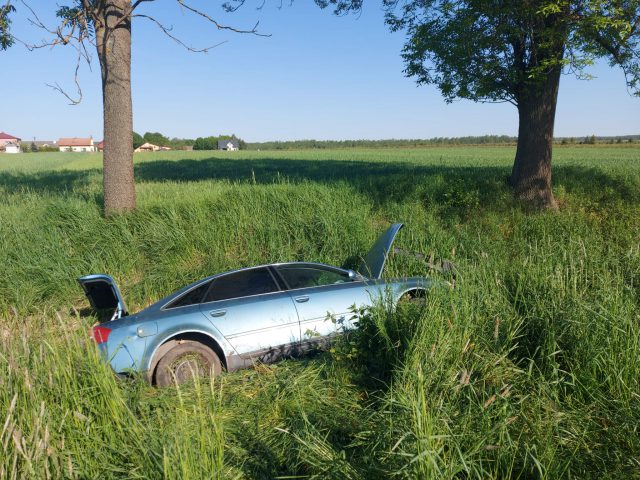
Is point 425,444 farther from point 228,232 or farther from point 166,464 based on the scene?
point 228,232

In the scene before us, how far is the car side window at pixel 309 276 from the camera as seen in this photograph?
16.9 feet

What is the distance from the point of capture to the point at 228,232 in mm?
8445

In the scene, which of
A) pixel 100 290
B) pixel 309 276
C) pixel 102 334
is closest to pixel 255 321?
pixel 309 276

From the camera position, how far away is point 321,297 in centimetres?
486

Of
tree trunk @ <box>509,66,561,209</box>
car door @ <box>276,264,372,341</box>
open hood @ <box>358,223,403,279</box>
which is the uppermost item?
tree trunk @ <box>509,66,561,209</box>

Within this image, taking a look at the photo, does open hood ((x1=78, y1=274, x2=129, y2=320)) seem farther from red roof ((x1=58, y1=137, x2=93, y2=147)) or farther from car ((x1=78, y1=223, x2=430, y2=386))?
red roof ((x1=58, y1=137, x2=93, y2=147))

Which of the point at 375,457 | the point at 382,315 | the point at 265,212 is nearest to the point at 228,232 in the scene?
the point at 265,212

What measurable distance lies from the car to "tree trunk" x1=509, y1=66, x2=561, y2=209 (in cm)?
654

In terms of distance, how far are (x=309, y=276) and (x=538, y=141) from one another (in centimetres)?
777

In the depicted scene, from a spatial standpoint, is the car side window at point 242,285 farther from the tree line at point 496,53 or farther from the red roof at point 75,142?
the red roof at point 75,142

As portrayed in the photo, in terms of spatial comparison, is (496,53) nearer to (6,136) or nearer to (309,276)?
(309,276)

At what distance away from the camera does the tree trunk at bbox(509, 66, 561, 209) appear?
10.2 m

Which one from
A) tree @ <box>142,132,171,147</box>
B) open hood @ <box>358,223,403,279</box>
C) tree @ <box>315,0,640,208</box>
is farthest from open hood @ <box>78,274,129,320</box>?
tree @ <box>142,132,171,147</box>

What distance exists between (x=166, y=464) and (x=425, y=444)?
1259mm
